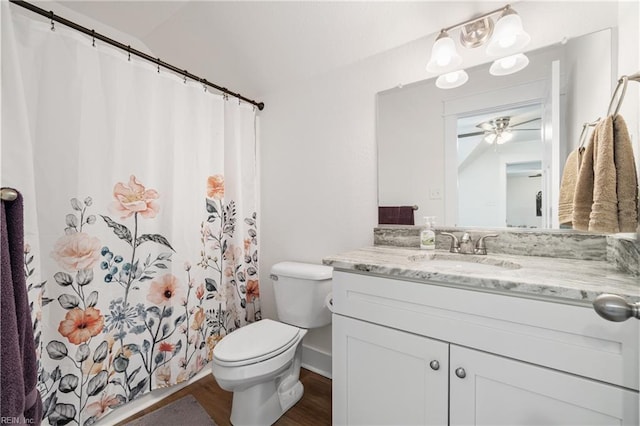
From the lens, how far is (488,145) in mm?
1306

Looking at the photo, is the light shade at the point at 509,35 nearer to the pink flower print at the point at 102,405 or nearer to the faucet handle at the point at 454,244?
the faucet handle at the point at 454,244

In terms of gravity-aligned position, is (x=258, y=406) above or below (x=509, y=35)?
below

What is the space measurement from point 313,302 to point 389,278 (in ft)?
2.27

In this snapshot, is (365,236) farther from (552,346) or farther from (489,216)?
(552,346)

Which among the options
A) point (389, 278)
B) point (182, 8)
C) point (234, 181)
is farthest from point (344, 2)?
point (389, 278)

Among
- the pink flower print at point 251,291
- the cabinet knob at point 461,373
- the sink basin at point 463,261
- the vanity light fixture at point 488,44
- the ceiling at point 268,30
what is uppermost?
the ceiling at point 268,30

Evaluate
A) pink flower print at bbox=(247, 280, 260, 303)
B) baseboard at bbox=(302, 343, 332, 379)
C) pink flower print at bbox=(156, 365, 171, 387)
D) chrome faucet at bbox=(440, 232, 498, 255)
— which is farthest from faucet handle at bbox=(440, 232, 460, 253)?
pink flower print at bbox=(156, 365, 171, 387)

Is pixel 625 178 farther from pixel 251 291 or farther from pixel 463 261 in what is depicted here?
pixel 251 291

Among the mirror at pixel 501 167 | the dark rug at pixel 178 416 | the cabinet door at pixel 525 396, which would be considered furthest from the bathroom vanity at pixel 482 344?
the dark rug at pixel 178 416

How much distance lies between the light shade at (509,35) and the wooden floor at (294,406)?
1.98 m

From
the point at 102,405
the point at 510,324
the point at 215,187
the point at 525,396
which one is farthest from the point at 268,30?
the point at 102,405

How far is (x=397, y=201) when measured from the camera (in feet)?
5.01

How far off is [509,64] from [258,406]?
1998 millimetres

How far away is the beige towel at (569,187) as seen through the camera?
96 cm
